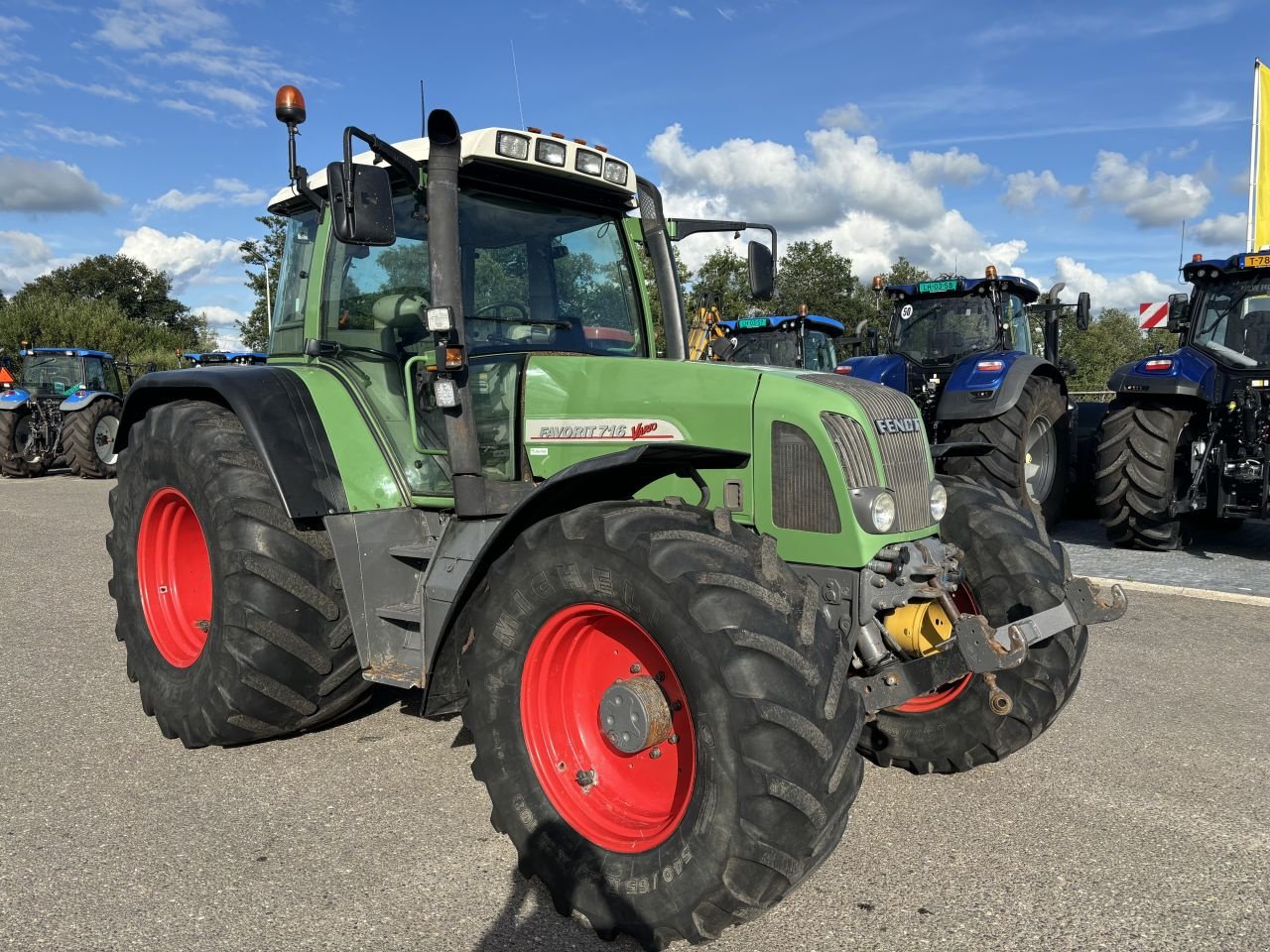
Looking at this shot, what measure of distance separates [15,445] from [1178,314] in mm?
16984

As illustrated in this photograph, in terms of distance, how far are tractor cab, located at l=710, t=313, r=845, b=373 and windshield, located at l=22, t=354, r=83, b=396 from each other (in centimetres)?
1195

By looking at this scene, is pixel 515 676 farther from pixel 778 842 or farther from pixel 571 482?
pixel 778 842

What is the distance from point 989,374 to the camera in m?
8.66

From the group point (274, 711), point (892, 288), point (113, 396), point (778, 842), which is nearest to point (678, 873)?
point (778, 842)

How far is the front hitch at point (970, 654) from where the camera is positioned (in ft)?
8.96

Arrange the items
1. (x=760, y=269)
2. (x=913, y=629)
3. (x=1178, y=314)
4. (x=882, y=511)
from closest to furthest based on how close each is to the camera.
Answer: (x=882, y=511)
(x=913, y=629)
(x=760, y=269)
(x=1178, y=314)

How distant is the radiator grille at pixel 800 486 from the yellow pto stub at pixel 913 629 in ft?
1.36

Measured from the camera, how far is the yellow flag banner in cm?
1267

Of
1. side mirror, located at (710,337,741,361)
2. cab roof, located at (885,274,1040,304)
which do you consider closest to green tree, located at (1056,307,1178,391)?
cab roof, located at (885,274,1040,304)

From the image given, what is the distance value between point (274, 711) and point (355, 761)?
36 cm

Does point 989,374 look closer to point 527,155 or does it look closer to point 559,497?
point 527,155

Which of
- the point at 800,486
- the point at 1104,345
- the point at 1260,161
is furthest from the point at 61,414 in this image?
the point at 1104,345

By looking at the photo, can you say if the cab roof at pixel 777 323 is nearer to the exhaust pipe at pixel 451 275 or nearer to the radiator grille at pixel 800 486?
the exhaust pipe at pixel 451 275

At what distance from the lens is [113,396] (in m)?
16.7
